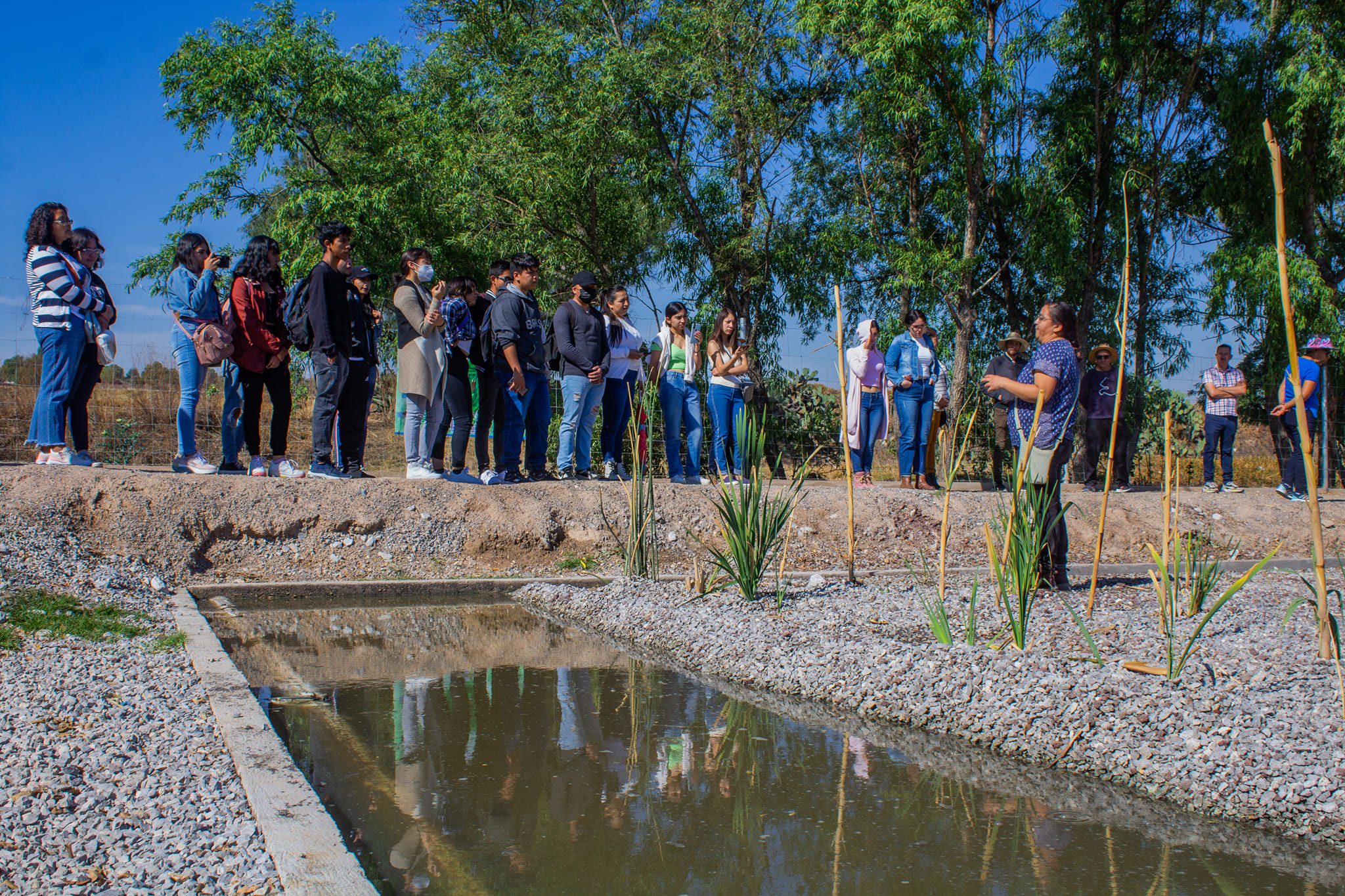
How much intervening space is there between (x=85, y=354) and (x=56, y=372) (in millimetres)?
272

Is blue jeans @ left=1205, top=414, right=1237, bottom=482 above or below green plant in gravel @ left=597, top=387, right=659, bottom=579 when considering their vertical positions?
above

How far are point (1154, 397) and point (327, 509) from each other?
12.0 metres

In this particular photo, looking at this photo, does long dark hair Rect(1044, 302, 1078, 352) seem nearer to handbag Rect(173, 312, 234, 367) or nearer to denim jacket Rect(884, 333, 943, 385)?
denim jacket Rect(884, 333, 943, 385)

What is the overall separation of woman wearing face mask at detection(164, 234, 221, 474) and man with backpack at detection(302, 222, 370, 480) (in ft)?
1.70

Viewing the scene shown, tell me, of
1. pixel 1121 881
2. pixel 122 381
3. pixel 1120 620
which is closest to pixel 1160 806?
pixel 1121 881

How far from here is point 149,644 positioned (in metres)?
4.18

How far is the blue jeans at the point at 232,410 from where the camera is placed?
6809 mm

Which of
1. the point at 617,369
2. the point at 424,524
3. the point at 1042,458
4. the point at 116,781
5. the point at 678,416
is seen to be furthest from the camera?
the point at 678,416

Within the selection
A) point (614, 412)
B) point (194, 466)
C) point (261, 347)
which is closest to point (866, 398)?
point (614, 412)

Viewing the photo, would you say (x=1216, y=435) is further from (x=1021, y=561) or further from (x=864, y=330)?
(x=1021, y=561)

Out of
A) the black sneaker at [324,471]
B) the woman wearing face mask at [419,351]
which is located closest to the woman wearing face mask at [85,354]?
the black sneaker at [324,471]

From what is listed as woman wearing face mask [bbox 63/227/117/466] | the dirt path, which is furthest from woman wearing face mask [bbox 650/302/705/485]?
woman wearing face mask [bbox 63/227/117/466]

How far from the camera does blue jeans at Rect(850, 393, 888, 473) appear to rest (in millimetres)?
8844

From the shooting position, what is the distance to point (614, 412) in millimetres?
8234
